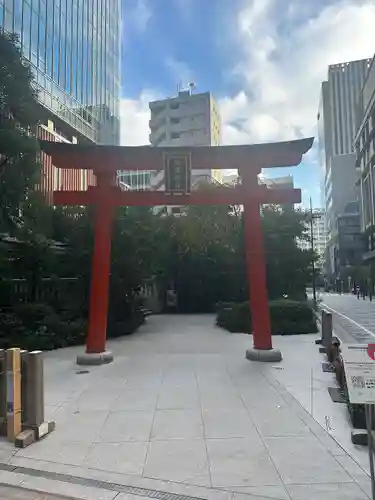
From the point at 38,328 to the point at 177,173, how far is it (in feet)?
22.1

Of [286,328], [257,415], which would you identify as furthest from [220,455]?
[286,328]

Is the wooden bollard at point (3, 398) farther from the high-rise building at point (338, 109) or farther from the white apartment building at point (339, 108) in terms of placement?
the white apartment building at point (339, 108)

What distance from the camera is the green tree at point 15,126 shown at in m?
11.1

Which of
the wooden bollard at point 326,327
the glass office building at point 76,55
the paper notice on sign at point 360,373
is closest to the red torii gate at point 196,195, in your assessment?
the wooden bollard at point 326,327

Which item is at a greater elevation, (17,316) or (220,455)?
(17,316)

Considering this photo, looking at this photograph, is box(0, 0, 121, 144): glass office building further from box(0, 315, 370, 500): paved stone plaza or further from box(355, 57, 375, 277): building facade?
box(355, 57, 375, 277): building facade

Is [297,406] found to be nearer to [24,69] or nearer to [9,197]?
[9,197]

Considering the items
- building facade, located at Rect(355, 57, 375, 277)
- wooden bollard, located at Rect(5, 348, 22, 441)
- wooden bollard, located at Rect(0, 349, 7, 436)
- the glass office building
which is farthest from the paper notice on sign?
building facade, located at Rect(355, 57, 375, 277)

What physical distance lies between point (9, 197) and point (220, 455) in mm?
9084

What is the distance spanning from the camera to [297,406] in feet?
23.0

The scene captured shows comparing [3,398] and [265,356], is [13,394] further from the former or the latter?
[265,356]

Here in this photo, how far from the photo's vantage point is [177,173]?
36.8ft

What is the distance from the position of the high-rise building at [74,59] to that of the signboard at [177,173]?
13.7 m

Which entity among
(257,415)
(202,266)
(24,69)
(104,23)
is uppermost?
(104,23)
